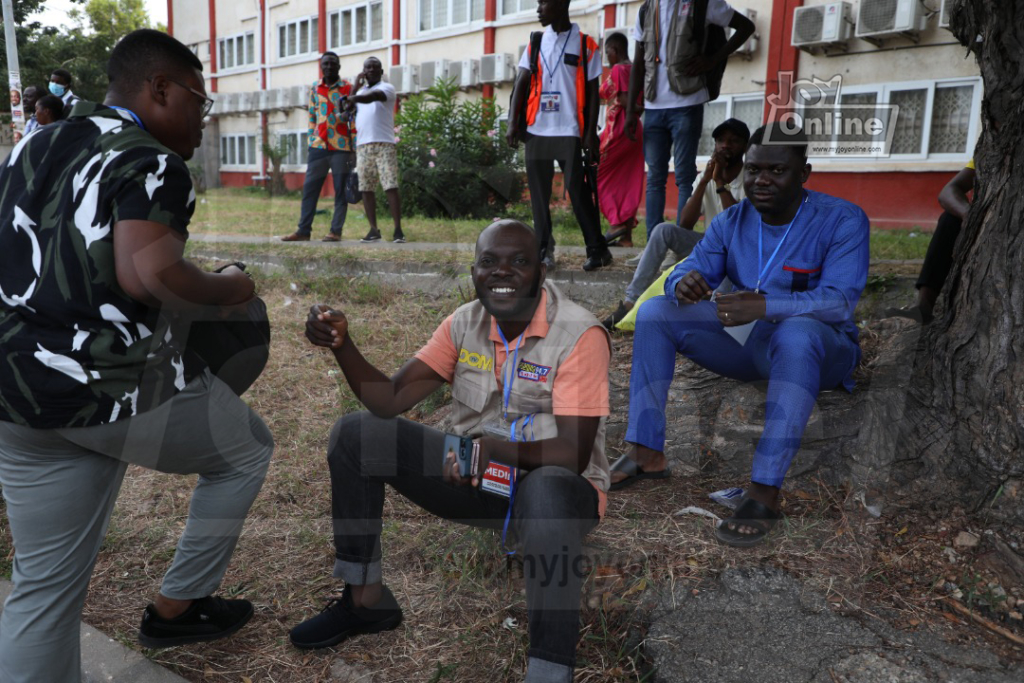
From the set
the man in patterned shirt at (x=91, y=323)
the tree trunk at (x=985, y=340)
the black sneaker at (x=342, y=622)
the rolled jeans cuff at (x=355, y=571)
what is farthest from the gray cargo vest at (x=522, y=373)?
the tree trunk at (x=985, y=340)

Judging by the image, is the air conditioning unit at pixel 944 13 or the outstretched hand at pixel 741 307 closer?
the outstretched hand at pixel 741 307

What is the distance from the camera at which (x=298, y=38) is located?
19938 millimetres

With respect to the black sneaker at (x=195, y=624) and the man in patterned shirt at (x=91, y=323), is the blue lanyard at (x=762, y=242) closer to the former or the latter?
the man in patterned shirt at (x=91, y=323)

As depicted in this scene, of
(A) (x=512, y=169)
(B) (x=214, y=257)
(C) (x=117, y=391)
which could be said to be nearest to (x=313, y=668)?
(C) (x=117, y=391)

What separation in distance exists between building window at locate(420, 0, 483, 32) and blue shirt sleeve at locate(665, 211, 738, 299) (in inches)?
533

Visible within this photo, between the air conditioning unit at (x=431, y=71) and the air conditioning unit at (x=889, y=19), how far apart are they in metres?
8.05

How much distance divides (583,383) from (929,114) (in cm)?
1020

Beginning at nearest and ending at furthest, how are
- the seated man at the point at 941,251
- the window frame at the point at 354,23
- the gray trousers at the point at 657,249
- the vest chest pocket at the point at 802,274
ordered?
the vest chest pocket at the point at 802,274
the seated man at the point at 941,251
the gray trousers at the point at 657,249
the window frame at the point at 354,23

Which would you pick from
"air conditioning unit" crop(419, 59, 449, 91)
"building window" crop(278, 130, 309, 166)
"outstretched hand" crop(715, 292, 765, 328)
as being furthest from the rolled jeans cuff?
"building window" crop(278, 130, 309, 166)

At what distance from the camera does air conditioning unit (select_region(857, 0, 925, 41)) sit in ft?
33.4

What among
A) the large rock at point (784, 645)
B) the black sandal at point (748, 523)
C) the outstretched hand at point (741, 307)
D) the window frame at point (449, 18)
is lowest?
the large rock at point (784, 645)

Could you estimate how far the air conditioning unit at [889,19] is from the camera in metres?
10.2

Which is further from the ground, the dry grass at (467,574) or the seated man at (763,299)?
the seated man at (763,299)

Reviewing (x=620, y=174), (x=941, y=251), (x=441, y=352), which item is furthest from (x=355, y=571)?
(x=620, y=174)
